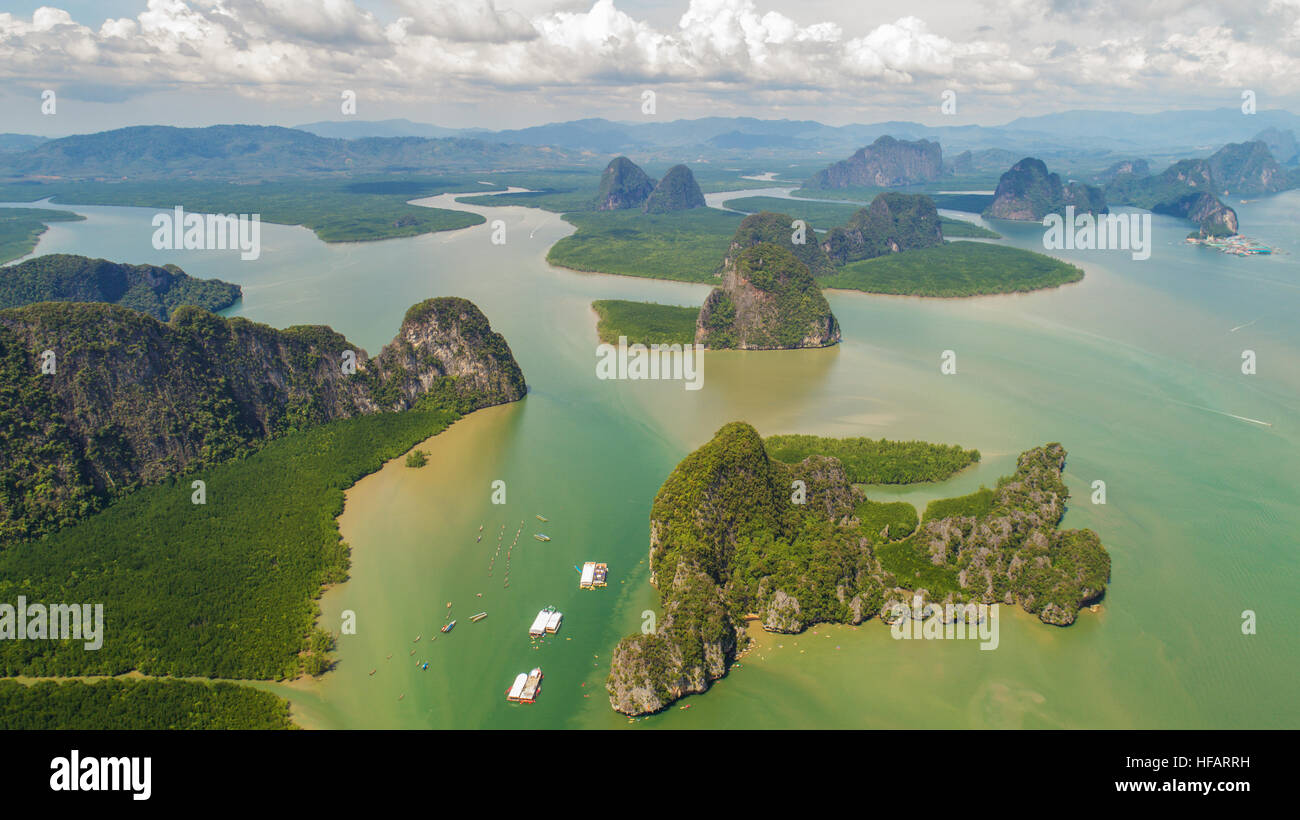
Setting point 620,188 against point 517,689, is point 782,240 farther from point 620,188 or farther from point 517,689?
point 620,188

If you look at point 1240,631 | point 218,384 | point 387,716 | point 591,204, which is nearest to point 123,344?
point 218,384

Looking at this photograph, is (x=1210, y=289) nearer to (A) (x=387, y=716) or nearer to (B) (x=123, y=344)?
(A) (x=387, y=716)

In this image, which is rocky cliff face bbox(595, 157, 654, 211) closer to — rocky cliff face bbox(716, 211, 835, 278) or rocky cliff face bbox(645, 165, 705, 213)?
rocky cliff face bbox(645, 165, 705, 213)

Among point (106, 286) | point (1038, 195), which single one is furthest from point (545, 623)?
point (1038, 195)

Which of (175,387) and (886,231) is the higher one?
(886,231)

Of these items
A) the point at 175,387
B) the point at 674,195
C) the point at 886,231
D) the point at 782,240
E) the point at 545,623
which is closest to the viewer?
the point at 545,623
